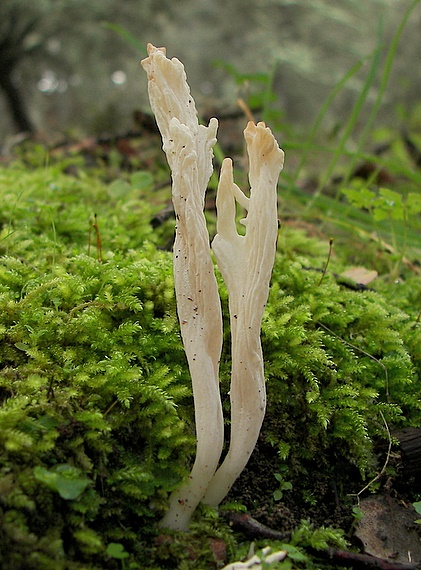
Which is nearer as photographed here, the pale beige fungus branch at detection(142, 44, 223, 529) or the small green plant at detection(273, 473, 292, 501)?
the pale beige fungus branch at detection(142, 44, 223, 529)

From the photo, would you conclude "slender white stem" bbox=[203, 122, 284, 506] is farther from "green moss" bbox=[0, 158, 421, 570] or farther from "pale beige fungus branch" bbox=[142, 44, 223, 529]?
"green moss" bbox=[0, 158, 421, 570]

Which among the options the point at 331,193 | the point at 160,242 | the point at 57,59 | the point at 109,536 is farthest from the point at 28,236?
the point at 57,59

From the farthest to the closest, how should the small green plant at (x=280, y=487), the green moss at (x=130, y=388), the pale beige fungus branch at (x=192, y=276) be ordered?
the small green plant at (x=280, y=487)
the pale beige fungus branch at (x=192, y=276)
the green moss at (x=130, y=388)

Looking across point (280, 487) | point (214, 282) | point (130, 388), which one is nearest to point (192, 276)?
point (214, 282)

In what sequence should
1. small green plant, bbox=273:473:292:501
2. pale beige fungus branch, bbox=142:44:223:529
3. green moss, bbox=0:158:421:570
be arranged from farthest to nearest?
small green plant, bbox=273:473:292:501
pale beige fungus branch, bbox=142:44:223:529
green moss, bbox=0:158:421:570

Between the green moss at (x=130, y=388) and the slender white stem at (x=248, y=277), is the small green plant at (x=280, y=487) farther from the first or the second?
the slender white stem at (x=248, y=277)

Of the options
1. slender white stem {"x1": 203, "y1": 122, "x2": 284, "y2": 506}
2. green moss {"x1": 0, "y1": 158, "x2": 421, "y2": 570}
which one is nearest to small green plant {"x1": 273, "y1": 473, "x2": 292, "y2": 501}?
green moss {"x1": 0, "y1": 158, "x2": 421, "y2": 570}

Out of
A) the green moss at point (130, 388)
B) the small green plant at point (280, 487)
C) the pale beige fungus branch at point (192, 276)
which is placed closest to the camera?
the green moss at point (130, 388)

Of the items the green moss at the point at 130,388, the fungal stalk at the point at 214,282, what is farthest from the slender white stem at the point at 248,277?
the green moss at the point at 130,388

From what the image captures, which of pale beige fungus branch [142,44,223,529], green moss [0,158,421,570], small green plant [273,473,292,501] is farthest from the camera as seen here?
small green plant [273,473,292,501]
